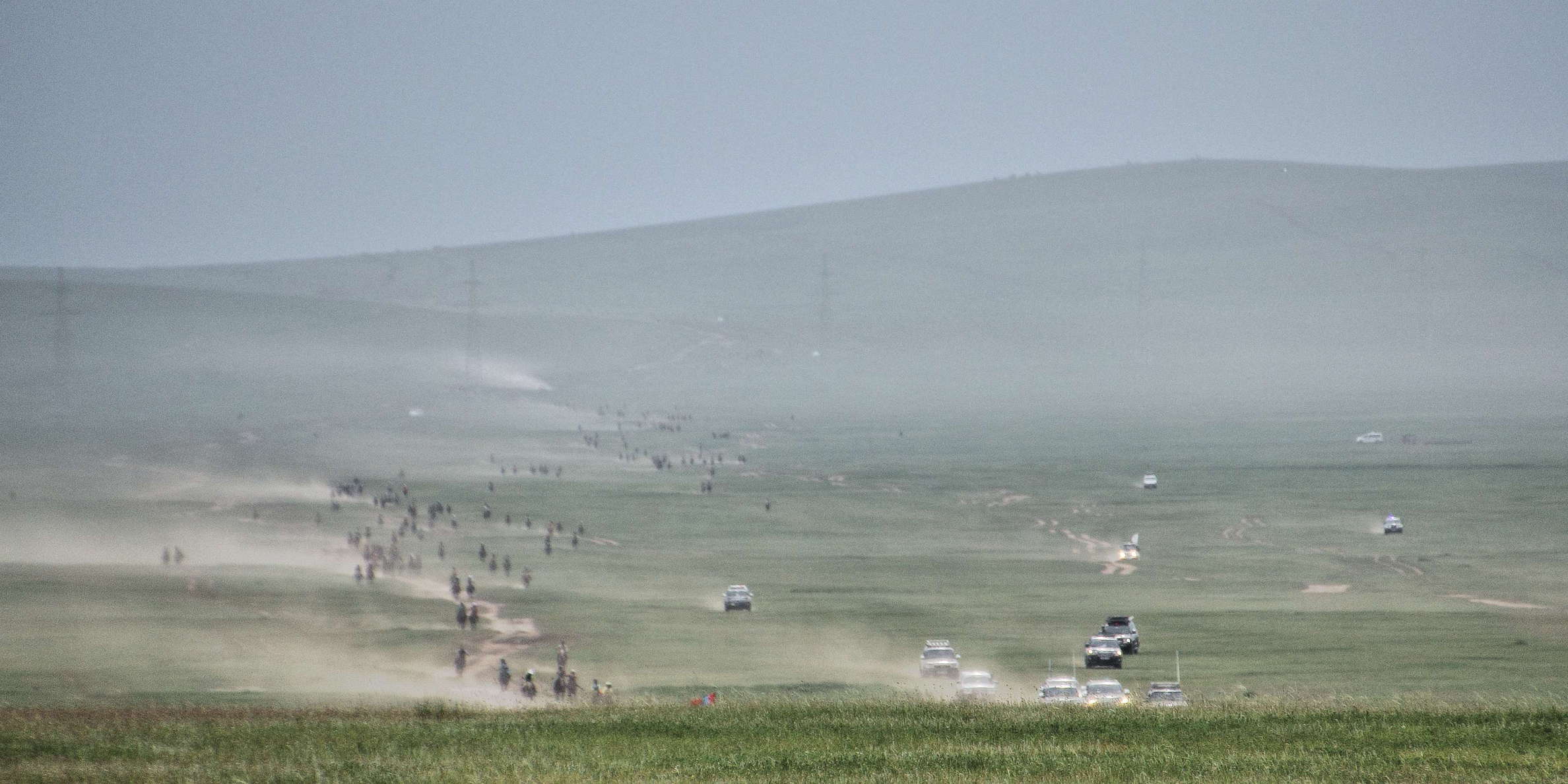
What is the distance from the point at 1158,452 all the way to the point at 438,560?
259 ft

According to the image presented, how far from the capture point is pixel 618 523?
9075cm

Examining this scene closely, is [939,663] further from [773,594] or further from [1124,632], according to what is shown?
[773,594]

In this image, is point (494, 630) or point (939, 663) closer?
Result: point (939, 663)

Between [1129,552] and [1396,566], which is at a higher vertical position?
[1129,552]

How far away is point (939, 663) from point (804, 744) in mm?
24217

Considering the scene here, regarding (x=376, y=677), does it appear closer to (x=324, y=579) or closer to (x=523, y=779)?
(x=324, y=579)

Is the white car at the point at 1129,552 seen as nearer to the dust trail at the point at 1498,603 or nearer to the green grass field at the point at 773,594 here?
the green grass field at the point at 773,594

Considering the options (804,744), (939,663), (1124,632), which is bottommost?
(939,663)

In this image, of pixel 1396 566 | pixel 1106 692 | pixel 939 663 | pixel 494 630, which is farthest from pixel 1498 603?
→ pixel 494 630

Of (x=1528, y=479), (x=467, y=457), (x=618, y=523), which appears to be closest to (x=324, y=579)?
(x=618, y=523)

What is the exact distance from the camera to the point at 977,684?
1539 inches

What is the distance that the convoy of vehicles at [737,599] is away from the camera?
198 feet

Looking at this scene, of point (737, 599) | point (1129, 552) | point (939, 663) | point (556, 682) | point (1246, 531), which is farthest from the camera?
point (1246, 531)

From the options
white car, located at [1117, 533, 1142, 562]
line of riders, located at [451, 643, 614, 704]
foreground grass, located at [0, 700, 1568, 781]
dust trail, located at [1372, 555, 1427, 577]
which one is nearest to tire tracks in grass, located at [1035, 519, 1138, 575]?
white car, located at [1117, 533, 1142, 562]
